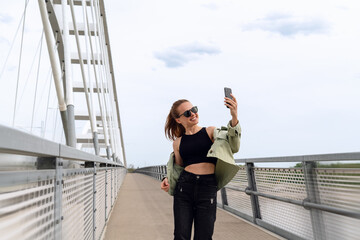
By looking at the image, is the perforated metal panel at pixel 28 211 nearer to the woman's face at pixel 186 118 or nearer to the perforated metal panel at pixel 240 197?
the woman's face at pixel 186 118

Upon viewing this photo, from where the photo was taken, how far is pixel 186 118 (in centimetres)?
286

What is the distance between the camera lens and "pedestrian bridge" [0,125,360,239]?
4.52 feet

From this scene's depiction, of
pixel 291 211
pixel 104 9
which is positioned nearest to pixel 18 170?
pixel 291 211

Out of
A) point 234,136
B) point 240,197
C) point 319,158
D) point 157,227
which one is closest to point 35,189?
point 234,136

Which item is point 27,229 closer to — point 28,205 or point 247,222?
point 28,205

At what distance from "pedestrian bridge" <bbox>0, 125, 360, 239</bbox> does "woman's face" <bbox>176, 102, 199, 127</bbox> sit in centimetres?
86

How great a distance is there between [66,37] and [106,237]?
16.3 ft

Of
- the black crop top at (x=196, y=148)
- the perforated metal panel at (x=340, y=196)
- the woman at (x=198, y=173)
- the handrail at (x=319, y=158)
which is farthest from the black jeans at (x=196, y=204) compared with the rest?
the perforated metal panel at (x=340, y=196)

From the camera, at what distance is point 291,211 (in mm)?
4758

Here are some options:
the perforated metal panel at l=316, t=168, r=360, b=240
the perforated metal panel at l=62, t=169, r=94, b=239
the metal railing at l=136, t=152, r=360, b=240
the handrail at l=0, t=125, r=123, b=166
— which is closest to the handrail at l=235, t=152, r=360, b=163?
the metal railing at l=136, t=152, r=360, b=240

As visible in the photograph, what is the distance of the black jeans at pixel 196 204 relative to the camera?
2721 mm

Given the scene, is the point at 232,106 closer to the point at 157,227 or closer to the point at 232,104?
the point at 232,104

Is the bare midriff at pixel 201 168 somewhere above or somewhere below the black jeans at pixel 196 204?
above

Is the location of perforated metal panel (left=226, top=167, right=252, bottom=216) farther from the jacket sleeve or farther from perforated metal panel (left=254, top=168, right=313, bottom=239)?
the jacket sleeve
